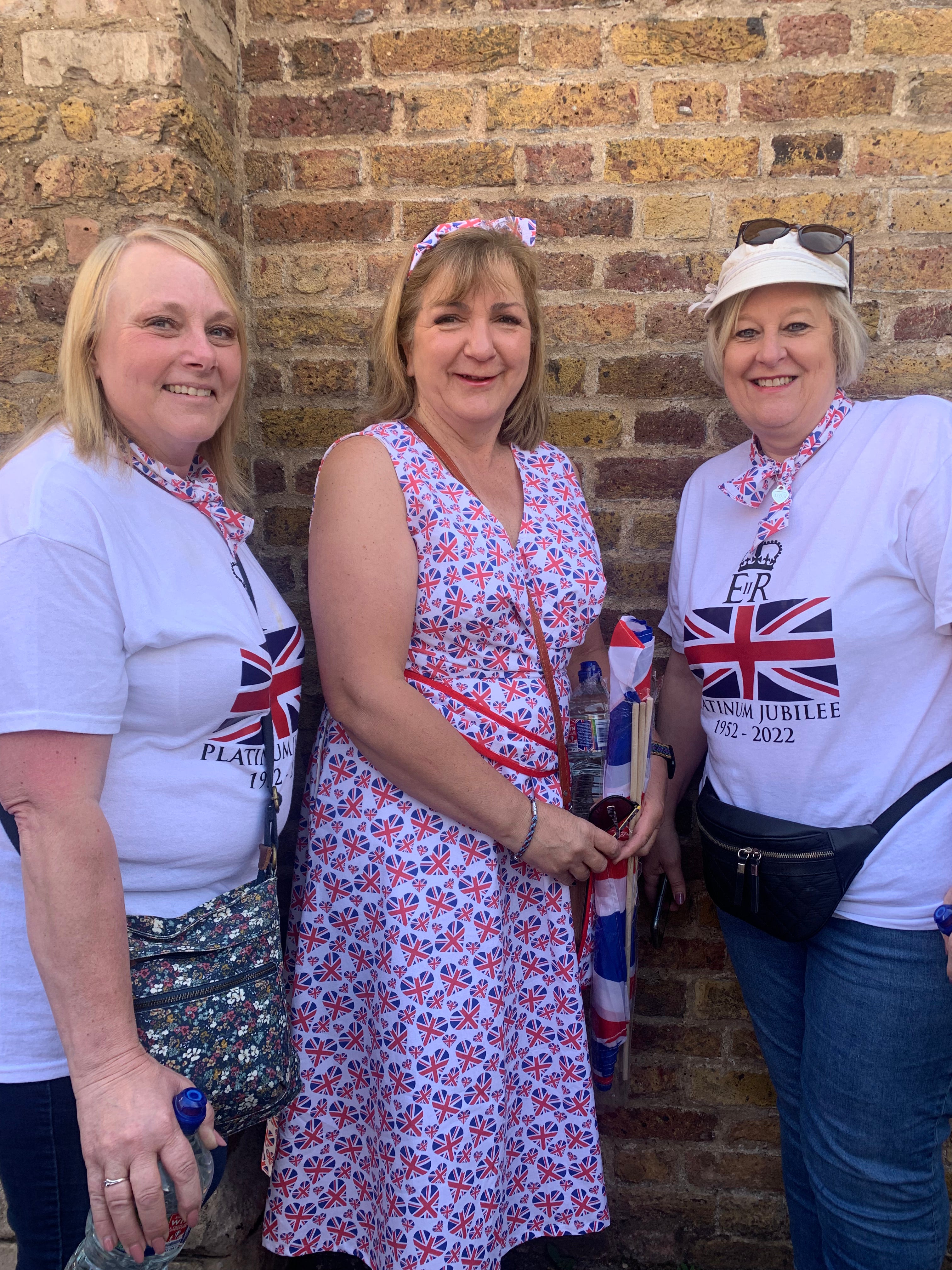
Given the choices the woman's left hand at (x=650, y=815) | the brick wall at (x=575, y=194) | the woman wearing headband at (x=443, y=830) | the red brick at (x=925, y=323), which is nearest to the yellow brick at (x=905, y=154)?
the brick wall at (x=575, y=194)

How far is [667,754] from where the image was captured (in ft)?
7.11

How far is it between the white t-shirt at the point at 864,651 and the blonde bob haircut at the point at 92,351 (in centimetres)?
119

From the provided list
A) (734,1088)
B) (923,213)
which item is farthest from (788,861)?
(923,213)

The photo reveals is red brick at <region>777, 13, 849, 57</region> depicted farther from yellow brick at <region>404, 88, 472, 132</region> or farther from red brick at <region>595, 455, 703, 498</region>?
red brick at <region>595, 455, 703, 498</region>

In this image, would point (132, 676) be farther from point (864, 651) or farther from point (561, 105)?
point (561, 105)

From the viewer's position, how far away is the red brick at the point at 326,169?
228cm

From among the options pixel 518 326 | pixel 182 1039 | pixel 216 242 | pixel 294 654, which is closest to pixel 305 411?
pixel 216 242

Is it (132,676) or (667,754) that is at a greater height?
(132,676)

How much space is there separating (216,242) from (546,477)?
928 millimetres

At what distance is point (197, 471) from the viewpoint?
173cm

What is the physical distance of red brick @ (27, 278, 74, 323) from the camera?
79.9 inches

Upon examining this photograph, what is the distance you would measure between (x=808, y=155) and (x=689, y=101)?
30 cm

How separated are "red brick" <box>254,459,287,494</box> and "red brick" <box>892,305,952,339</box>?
154 cm

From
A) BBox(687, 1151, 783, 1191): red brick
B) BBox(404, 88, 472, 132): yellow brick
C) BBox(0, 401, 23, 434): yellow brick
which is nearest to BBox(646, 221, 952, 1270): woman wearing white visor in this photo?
BBox(687, 1151, 783, 1191): red brick
